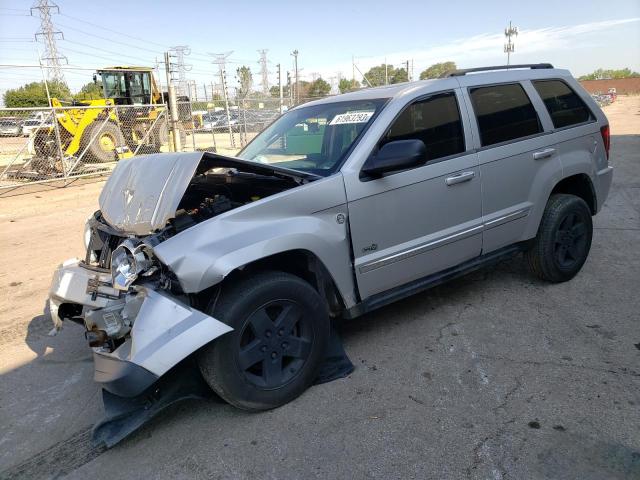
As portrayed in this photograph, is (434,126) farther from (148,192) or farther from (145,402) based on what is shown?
(145,402)

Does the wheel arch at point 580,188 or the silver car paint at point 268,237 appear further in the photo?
the wheel arch at point 580,188

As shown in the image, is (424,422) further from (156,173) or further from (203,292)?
(156,173)

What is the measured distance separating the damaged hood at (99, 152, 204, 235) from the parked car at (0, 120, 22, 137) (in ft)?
35.9

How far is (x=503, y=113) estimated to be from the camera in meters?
4.04


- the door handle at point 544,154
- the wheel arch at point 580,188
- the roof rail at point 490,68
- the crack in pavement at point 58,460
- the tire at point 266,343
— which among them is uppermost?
the roof rail at point 490,68

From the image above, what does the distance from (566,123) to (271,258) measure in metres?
3.15

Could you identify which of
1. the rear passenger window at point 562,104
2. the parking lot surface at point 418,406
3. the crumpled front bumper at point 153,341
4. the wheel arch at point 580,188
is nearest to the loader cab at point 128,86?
the parking lot surface at point 418,406

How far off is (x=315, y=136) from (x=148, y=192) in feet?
4.66

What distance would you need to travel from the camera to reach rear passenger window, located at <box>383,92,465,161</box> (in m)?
3.52

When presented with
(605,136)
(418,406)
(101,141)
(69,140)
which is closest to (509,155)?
(605,136)

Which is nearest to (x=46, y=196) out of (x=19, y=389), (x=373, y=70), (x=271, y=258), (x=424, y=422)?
(x=19, y=389)

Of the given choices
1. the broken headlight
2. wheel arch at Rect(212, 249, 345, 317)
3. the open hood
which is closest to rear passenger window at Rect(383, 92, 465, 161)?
the open hood

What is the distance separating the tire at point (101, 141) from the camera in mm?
14203

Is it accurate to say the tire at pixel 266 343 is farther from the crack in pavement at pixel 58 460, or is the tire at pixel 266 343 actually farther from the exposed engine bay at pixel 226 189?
the crack in pavement at pixel 58 460
